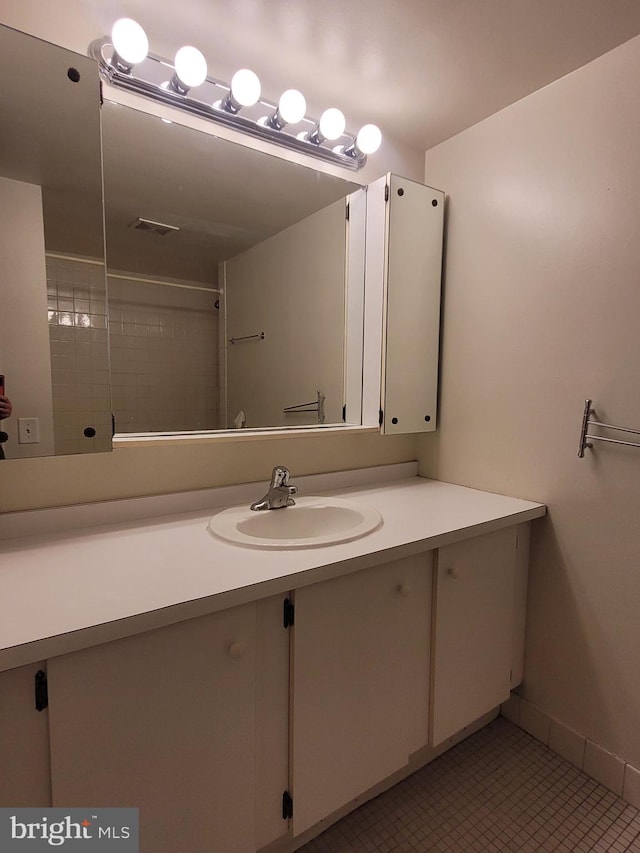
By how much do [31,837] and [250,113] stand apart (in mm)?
1747

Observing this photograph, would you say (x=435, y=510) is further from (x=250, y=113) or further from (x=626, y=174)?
(x=250, y=113)

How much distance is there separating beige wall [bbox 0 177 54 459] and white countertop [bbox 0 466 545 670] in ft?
0.85

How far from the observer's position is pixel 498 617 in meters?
1.43

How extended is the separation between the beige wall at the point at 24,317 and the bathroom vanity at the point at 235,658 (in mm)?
258

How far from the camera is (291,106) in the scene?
1.34m

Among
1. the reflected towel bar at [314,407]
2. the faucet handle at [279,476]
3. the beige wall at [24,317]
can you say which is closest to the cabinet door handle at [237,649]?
the faucet handle at [279,476]

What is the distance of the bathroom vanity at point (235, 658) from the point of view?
2.44ft

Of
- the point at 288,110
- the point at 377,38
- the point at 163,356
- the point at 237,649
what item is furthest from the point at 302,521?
the point at 377,38

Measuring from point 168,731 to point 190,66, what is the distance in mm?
1522

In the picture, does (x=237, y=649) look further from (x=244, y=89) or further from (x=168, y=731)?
(x=244, y=89)

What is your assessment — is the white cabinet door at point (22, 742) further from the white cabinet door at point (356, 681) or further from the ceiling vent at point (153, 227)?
the ceiling vent at point (153, 227)

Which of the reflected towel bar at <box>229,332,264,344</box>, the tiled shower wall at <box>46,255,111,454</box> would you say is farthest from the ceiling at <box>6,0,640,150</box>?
the reflected towel bar at <box>229,332,264,344</box>

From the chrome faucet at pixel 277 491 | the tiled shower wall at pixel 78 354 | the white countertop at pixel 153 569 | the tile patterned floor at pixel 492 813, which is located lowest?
the tile patterned floor at pixel 492 813

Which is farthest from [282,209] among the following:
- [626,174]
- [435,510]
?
[435,510]
